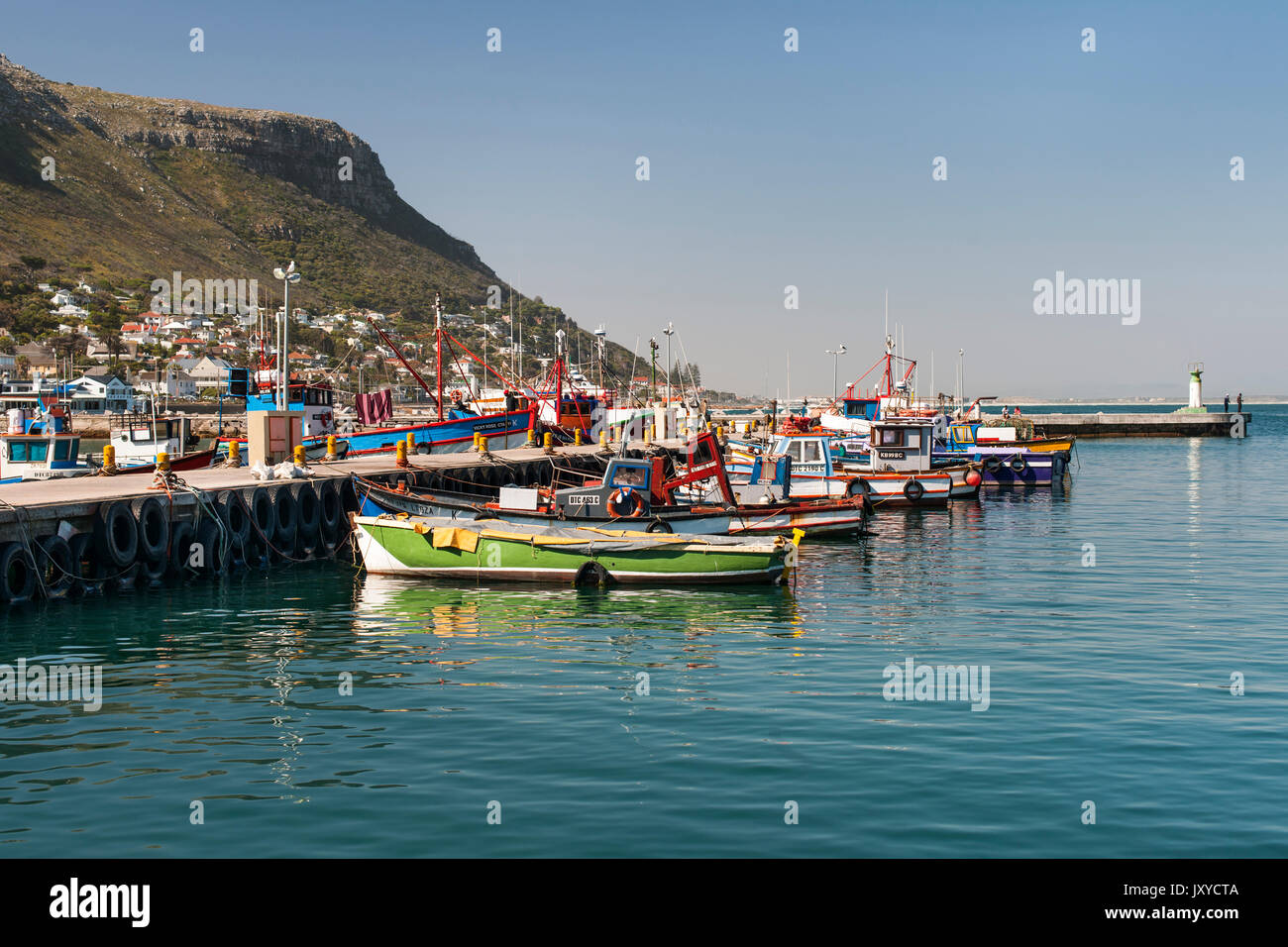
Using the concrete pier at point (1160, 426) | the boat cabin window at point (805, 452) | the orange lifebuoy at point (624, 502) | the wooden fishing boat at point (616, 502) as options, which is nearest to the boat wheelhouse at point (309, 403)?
the wooden fishing boat at point (616, 502)

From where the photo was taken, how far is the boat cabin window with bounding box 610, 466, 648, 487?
2820cm

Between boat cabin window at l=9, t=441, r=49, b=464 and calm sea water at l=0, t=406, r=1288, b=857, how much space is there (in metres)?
15.3

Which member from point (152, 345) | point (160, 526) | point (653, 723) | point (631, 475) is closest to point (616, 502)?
point (631, 475)

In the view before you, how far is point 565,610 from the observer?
76.1ft

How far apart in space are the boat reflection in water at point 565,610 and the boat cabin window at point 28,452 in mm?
17883

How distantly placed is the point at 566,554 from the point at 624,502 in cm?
258

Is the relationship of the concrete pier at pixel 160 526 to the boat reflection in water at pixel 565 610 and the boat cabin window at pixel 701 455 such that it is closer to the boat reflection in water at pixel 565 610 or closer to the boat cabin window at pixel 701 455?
the boat reflection in water at pixel 565 610

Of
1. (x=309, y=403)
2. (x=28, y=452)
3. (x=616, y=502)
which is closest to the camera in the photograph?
(x=616, y=502)

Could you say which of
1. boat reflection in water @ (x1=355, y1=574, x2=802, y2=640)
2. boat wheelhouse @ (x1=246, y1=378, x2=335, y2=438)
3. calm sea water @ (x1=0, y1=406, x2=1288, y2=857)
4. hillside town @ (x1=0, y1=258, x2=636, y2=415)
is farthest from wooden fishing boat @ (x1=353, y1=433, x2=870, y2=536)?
hillside town @ (x1=0, y1=258, x2=636, y2=415)

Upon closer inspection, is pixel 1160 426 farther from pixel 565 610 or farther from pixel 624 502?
pixel 565 610

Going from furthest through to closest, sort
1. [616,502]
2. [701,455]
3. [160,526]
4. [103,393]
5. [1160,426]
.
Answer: [1160,426] < [103,393] < [701,455] < [616,502] < [160,526]

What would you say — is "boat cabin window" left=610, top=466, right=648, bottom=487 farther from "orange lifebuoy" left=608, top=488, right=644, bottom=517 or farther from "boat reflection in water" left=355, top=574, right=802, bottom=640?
"boat reflection in water" left=355, top=574, right=802, bottom=640

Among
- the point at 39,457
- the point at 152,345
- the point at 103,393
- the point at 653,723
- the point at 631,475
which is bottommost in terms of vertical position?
the point at 653,723
